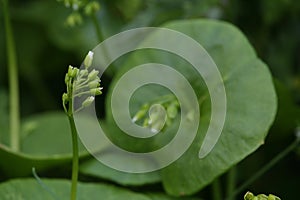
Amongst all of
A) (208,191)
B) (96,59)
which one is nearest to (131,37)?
(96,59)

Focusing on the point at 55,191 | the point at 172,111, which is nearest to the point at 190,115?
the point at 172,111

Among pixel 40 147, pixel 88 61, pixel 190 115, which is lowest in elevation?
pixel 40 147

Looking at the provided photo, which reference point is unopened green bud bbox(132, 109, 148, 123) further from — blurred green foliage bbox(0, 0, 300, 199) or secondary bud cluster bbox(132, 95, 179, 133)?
blurred green foliage bbox(0, 0, 300, 199)

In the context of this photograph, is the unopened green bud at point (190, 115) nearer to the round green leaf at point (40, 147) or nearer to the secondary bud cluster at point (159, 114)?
the secondary bud cluster at point (159, 114)

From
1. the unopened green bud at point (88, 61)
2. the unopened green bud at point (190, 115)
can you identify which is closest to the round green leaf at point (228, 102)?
the unopened green bud at point (190, 115)

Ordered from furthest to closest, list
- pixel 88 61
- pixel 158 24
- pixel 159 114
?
1. pixel 158 24
2. pixel 159 114
3. pixel 88 61

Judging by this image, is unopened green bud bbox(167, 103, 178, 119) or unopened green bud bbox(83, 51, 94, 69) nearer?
unopened green bud bbox(83, 51, 94, 69)

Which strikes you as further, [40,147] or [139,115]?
[40,147]

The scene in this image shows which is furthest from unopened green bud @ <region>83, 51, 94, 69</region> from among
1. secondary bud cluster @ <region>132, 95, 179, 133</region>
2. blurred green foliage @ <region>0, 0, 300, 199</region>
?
blurred green foliage @ <region>0, 0, 300, 199</region>

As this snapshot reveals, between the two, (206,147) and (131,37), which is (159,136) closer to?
(206,147)

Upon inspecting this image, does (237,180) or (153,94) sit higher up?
(153,94)

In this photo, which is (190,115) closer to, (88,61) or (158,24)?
(88,61)
